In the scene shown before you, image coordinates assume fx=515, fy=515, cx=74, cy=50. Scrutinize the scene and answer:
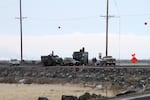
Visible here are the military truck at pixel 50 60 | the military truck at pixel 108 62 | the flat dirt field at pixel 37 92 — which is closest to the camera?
the flat dirt field at pixel 37 92

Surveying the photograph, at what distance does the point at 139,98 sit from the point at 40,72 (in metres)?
58.8

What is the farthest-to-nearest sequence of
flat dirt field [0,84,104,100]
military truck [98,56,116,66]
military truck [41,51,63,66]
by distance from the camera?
military truck [98,56,116,66] → military truck [41,51,63,66] → flat dirt field [0,84,104,100]

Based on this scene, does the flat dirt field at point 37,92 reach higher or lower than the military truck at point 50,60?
lower

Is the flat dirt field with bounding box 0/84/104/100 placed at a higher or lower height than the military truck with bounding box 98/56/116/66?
lower

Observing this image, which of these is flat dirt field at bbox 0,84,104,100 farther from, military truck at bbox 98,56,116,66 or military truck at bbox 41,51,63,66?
military truck at bbox 98,56,116,66

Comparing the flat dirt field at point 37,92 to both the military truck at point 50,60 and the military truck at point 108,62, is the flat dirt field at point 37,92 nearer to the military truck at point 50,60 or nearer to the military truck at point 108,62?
the military truck at point 50,60

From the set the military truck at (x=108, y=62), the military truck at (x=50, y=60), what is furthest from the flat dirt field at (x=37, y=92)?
the military truck at (x=108, y=62)

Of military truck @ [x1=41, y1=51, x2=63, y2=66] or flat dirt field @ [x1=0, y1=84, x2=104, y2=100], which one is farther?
military truck @ [x1=41, y1=51, x2=63, y2=66]

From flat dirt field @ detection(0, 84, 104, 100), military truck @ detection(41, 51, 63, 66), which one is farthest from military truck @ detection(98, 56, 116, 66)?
flat dirt field @ detection(0, 84, 104, 100)

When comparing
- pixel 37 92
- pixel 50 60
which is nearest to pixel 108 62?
pixel 50 60

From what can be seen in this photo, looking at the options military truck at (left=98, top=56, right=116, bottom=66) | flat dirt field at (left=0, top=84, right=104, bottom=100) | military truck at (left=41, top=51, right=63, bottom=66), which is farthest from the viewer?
military truck at (left=98, top=56, right=116, bottom=66)

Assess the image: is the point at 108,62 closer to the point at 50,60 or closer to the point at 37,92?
the point at 50,60

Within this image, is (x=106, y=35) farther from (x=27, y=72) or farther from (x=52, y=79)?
(x=52, y=79)

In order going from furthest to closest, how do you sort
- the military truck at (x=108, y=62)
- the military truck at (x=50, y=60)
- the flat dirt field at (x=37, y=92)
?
the military truck at (x=108, y=62)
the military truck at (x=50, y=60)
the flat dirt field at (x=37, y=92)
